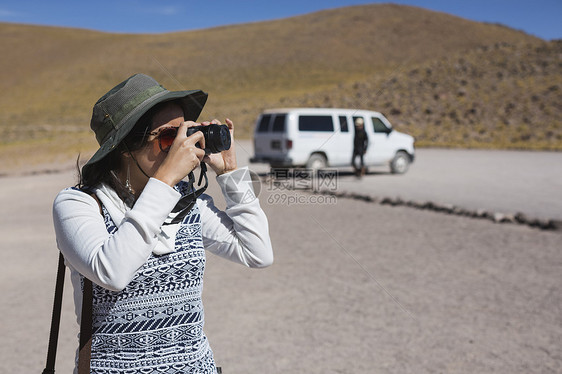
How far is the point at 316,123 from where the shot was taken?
50.6ft

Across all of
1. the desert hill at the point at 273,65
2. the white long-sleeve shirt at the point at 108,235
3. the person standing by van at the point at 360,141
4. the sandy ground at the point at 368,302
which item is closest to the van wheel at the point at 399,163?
the person standing by van at the point at 360,141

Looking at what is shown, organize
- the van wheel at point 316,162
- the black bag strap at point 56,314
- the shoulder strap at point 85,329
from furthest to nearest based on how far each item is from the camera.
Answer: the van wheel at point 316,162 → the black bag strap at point 56,314 → the shoulder strap at point 85,329

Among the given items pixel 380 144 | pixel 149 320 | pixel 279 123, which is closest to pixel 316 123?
pixel 279 123

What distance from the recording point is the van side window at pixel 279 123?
599 inches

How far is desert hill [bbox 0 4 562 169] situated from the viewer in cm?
3909

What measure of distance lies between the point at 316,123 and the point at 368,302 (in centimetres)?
1063

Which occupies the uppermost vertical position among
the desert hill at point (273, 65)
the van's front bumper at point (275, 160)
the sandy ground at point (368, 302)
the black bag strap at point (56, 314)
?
the desert hill at point (273, 65)

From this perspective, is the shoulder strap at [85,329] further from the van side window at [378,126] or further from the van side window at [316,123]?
the van side window at [378,126]

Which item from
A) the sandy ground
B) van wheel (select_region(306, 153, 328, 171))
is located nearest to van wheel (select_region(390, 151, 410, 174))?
van wheel (select_region(306, 153, 328, 171))

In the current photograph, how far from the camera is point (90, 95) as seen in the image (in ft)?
237

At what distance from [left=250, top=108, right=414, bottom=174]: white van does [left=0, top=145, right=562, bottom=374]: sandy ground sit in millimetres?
6353

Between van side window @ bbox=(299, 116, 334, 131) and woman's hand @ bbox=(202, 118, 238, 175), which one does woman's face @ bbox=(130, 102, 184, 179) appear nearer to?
woman's hand @ bbox=(202, 118, 238, 175)

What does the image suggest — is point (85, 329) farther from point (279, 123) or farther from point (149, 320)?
point (279, 123)

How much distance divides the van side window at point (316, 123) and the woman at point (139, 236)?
13440mm
